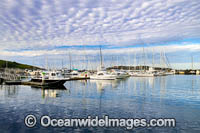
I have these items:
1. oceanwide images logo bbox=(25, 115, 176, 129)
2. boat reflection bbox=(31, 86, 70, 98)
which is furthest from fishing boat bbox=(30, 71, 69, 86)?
oceanwide images logo bbox=(25, 115, 176, 129)

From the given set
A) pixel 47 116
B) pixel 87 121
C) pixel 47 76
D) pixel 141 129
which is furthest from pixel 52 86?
pixel 141 129

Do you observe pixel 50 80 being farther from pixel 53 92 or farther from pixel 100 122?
pixel 100 122

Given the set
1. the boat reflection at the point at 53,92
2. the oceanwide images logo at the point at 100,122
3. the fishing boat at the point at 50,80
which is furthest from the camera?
the fishing boat at the point at 50,80

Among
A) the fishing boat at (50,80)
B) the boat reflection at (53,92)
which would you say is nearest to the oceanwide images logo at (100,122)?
the boat reflection at (53,92)

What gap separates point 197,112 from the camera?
68.6ft

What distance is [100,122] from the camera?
1688cm

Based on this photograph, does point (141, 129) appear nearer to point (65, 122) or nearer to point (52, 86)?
point (65, 122)

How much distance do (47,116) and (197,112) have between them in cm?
1696

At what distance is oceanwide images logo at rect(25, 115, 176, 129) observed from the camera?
16.1 meters

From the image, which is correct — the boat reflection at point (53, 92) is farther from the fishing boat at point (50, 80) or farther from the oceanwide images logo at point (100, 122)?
the oceanwide images logo at point (100, 122)

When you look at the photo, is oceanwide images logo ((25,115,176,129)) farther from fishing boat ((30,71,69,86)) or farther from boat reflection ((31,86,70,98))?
fishing boat ((30,71,69,86))

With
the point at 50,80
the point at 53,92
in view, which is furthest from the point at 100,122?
the point at 50,80

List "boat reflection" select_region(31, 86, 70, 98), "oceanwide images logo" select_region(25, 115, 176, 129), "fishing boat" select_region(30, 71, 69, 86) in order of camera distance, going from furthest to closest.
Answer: "fishing boat" select_region(30, 71, 69, 86) < "boat reflection" select_region(31, 86, 70, 98) < "oceanwide images logo" select_region(25, 115, 176, 129)

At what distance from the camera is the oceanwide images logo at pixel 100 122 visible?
16.1 meters
